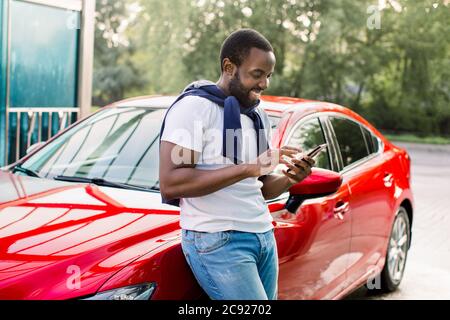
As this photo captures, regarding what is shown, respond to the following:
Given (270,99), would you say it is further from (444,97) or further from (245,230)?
(444,97)

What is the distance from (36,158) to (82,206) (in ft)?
3.60

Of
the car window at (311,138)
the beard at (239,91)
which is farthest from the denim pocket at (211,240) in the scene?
the car window at (311,138)

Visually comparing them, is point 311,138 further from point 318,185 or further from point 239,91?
point 239,91

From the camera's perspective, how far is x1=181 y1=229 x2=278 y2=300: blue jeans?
2588 millimetres

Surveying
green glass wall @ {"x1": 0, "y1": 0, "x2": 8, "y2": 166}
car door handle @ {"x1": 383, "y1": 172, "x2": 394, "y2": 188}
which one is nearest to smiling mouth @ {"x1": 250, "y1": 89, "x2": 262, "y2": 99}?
car door handle @ {"x1": 383, "y1": 172, "x2": 394, "y2": 188}

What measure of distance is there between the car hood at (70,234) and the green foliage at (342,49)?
2396 cm

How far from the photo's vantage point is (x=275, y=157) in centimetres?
255

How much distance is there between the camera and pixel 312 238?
391 cm

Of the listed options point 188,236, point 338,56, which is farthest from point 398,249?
point 338,56

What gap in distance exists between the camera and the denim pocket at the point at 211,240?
260cm

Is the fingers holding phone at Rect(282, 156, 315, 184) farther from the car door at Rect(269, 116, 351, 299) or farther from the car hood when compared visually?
the car door at Rect(269, 116, 351, 299)

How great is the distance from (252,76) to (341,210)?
1.90m

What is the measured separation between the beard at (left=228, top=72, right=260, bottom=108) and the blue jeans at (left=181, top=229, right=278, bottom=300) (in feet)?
1.62

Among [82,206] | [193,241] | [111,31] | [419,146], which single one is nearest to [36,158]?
[82,206]
